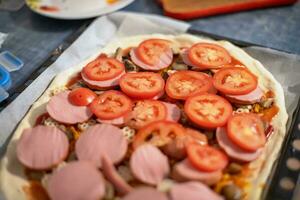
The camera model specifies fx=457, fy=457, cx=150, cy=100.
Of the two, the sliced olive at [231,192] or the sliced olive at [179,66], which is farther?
the sliced olive at [179,66]

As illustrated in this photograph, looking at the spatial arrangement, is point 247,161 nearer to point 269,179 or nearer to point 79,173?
point 269,179

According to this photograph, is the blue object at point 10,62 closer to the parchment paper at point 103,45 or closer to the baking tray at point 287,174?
the parchment paper at point 103,45

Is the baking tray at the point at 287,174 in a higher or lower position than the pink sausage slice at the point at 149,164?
Result: lower

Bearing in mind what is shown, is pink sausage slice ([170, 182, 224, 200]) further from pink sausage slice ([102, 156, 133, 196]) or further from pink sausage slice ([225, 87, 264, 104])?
pink sausage slice ([225, 87, 264, 104])

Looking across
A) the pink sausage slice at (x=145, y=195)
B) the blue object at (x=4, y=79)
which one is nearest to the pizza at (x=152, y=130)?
the pink sausage slice at (x=145, y=195)

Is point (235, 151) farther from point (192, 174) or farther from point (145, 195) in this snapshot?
point (145, 195)

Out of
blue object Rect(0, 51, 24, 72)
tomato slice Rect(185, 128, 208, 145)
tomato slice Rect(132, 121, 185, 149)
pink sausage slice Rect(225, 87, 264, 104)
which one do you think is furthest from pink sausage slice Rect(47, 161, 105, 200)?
blue object Rect(0, 51, 24, 72)

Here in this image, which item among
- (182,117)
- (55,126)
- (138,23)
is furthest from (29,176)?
(138,23)
